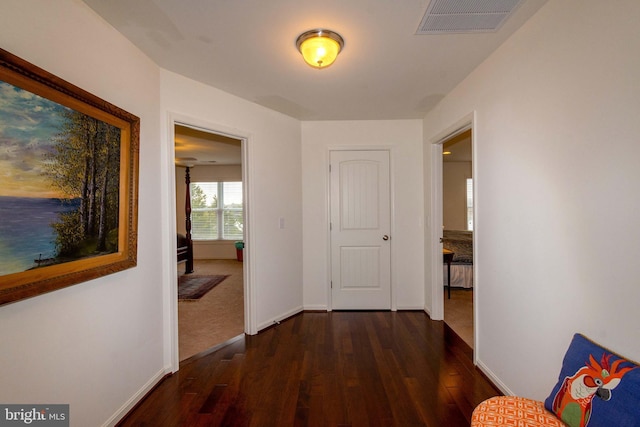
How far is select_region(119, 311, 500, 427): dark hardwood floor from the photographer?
1.87 metres

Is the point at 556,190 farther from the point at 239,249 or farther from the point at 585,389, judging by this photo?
the point at 239,249

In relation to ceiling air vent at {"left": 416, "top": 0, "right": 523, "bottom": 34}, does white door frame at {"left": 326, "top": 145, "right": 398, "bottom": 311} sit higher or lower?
lower

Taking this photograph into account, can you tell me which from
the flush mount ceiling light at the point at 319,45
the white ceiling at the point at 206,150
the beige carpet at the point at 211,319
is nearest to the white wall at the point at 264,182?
the beige carpet at the point at 211,319

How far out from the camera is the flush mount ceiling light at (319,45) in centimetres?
187

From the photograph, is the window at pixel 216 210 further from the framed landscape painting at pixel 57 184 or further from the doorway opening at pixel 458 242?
the framed landscape painting at pixel 57 184

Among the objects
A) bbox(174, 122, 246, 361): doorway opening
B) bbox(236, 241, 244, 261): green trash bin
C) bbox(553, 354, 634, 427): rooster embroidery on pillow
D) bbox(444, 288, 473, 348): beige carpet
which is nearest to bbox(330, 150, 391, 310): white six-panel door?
bbox(444, 288, 473, 348): beige carpet

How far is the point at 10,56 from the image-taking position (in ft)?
3.70

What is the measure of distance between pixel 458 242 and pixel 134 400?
4535mm

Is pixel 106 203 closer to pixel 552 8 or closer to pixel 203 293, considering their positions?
pixel 552 8

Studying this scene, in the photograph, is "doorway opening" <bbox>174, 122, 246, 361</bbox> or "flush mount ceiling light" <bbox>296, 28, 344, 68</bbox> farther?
"doorway opening" <bbox>174, 122, 246, 361</bbox>

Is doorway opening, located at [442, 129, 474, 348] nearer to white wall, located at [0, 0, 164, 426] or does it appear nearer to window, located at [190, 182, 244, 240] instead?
white wall, located at [0, 0, 164, 426]

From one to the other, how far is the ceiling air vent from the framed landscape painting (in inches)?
76.9

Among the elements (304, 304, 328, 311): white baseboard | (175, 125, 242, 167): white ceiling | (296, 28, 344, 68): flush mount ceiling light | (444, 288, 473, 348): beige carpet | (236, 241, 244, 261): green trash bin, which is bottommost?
(444, 288, 473, 348): beige carpet

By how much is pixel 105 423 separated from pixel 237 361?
3.34 ft
